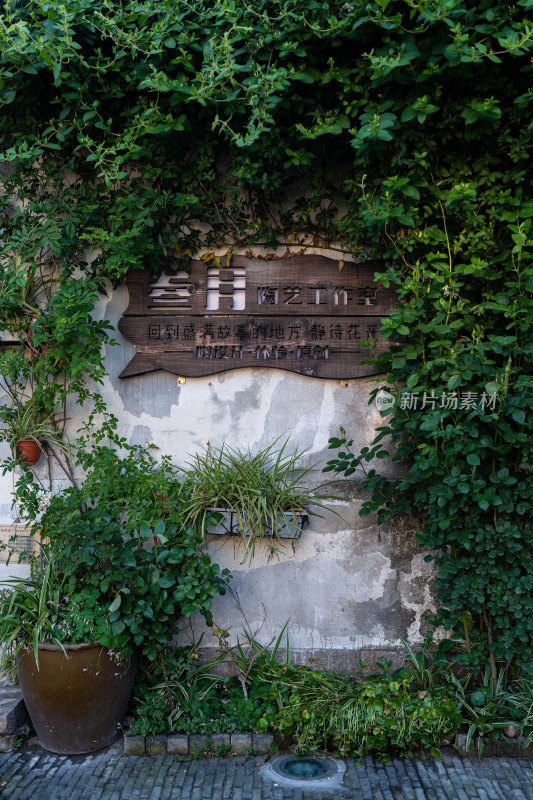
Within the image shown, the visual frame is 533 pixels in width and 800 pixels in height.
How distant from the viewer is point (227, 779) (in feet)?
10.0

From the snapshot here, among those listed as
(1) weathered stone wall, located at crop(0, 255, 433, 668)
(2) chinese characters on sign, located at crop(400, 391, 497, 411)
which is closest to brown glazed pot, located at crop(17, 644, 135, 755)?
(1) weathered stone wall, located at crop(0, 255, 433, 668)

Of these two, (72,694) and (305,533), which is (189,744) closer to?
(72,694)

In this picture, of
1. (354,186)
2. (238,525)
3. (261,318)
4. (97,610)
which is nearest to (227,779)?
(97,610)

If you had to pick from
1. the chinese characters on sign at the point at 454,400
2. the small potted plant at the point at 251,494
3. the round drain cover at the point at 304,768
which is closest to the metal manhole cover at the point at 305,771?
the round drain cover at the point at 304,768

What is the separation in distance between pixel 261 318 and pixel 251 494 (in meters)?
1.17

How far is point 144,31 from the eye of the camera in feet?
11.2

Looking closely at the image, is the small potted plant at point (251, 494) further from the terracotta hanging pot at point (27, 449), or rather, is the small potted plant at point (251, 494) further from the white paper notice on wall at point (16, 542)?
the white paper notice on wall at point (16, 542)

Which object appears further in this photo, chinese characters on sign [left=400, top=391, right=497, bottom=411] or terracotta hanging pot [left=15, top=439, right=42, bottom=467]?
terracotta hanging pot [left=15, top=439, right=42, bottom=467]

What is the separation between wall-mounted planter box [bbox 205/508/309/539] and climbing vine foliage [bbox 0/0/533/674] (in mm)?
464

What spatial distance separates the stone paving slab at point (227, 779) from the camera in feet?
9.60

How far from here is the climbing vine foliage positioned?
3.26 m

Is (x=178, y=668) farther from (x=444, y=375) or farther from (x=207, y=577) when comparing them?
(x=444, y=375)

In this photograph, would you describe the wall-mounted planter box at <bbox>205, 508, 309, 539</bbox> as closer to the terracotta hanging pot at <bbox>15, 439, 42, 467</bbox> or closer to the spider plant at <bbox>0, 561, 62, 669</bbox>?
the spider plant at <bbox>0, 561, 62, 669</bbox>

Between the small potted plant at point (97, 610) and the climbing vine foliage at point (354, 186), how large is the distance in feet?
3.26
